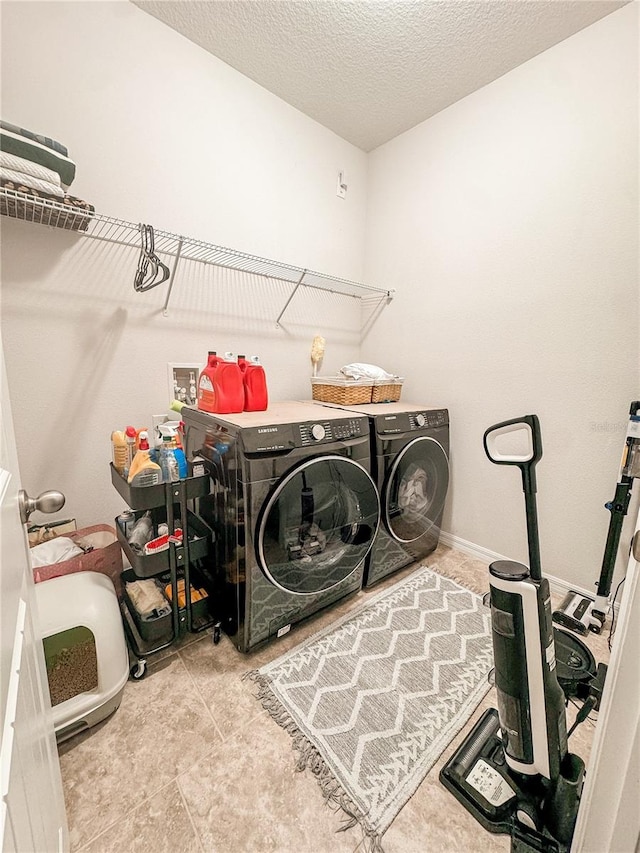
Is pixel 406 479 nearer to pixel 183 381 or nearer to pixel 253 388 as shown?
pixel 253 388

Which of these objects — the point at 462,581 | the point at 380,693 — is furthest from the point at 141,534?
the point at 462,581

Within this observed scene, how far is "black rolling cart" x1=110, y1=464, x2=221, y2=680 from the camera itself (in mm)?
1274

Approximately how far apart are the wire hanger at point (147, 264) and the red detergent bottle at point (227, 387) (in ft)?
1.35

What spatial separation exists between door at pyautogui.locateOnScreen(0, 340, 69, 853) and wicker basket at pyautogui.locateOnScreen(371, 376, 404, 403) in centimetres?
169

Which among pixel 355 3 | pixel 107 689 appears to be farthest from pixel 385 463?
pixel 355 3

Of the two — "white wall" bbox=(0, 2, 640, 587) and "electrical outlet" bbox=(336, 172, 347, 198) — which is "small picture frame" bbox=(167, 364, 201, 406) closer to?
"white wall" bbox=(0, 2, 640, 587)

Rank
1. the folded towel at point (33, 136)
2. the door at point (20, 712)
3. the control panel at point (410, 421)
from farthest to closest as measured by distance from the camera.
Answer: the control panel at point (410, 421), the folded towel at point (33, 136), the door at point (20, 712)

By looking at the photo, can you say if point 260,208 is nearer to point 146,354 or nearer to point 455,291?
point 146,354

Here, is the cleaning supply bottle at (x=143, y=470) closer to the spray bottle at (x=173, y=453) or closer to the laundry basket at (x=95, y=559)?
the spray bottle at (x=173, y=453)

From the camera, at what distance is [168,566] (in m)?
1.33

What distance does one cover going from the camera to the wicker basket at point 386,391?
208cm

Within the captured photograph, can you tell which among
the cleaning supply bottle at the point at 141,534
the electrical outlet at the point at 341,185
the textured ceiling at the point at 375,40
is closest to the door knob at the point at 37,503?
the cleaning supply bottle at the point at 141,534

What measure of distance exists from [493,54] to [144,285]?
81.4 inches

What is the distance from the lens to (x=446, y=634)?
5.10 feet
